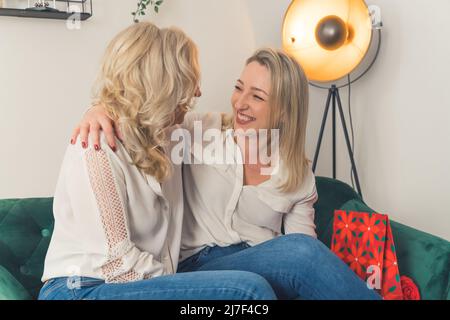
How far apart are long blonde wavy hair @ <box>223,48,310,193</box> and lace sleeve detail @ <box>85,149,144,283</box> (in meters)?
0.56

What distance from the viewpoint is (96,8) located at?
206 centimetres

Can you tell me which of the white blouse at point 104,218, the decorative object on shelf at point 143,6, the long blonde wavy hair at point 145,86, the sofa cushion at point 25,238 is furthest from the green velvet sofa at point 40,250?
the decorative object on shelf at point 143,6

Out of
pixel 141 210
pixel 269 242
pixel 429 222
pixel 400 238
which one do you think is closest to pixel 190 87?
pixel 141 210

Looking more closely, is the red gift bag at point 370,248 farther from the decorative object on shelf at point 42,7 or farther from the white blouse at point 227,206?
the decorative object on shelf at point 42,7

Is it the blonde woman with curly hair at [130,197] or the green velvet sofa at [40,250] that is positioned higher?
the blonde woman with curly hair at [130,197]

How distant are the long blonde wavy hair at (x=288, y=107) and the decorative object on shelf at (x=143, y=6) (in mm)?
671

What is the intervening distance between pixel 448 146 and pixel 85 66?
1.39m

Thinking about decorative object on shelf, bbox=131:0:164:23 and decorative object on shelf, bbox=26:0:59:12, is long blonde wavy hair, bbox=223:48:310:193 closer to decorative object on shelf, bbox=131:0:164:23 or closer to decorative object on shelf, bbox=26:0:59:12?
decorative object on shelf, bbox=131:0:164:23

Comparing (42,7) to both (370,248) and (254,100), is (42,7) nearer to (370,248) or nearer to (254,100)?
(254,100)

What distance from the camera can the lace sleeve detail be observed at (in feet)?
3.78

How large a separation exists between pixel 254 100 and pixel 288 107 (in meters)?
0.11

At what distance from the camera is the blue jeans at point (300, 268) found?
125 cm

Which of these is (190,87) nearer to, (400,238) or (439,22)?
(400,238)

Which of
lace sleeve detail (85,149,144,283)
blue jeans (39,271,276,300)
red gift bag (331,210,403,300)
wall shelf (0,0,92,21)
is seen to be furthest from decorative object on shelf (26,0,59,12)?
red gift bag (331,210,403,300)
